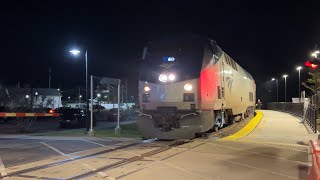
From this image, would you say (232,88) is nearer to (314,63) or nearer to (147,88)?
(147,88)

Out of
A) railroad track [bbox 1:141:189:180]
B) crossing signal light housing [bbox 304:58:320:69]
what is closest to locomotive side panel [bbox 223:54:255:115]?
railroad track [bbox 1:141:189:180]

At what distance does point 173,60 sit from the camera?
15891 millimetres

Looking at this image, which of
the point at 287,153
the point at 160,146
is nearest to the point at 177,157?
the point at 160,146

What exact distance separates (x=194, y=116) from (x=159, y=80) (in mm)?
1961

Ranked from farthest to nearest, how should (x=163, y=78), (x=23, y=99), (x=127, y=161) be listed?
(x=23, y=99) → (x=163, y=78) → (x=127, y=161)

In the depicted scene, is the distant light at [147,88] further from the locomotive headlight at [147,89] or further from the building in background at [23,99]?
the building in background at [23,99]

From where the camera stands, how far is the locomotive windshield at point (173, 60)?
609 inches

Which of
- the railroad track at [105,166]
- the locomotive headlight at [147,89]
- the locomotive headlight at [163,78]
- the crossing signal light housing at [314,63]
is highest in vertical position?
the crossing signal light housing at [314,63]

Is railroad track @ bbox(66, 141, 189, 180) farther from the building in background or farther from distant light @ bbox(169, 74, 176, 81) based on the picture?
the building in background

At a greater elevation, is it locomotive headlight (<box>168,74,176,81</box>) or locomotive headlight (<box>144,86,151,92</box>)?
locomotive headlight (<box>168,74,176,81</box>)

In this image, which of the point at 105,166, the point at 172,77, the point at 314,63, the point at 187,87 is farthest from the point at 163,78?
the point at 105,166

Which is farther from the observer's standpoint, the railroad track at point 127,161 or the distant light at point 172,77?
the distant light at point 172,77

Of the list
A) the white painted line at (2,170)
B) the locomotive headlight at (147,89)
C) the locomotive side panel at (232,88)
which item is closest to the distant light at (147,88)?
the locomotive headlight at (147,89)

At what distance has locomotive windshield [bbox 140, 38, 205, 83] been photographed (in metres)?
15.5
